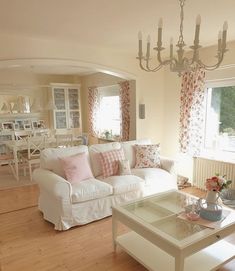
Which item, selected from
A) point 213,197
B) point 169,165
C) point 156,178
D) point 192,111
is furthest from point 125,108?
point 213,197

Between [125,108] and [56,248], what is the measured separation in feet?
11.1

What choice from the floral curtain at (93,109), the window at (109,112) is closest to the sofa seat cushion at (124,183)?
the window at (109,112)

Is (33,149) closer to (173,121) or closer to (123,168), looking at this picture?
(123,168)

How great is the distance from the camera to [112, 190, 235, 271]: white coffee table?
187 cm

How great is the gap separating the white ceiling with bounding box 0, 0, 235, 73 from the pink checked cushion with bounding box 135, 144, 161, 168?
1.72m

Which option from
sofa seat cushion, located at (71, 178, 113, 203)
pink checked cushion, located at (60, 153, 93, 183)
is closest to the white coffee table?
sofa seat cushion, located at (71, 178, 113, 203)

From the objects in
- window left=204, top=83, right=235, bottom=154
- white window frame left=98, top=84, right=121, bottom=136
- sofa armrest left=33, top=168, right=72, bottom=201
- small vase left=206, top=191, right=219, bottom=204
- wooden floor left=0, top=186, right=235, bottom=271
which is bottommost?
wooden floor left=0, top=186, right=235, bottom=271

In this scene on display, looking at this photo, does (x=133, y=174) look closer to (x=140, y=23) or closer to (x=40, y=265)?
(x=40, y=265)

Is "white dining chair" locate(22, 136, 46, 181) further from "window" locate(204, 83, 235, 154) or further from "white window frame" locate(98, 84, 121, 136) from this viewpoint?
"window" locate(204, 83, 235, 154)

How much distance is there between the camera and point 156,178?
141 inches

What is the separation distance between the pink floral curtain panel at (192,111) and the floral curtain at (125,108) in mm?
1191

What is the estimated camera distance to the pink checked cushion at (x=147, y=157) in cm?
390

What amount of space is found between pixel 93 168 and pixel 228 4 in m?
2.65

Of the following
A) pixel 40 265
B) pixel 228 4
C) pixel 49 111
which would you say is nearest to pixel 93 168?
pixel 40 265
